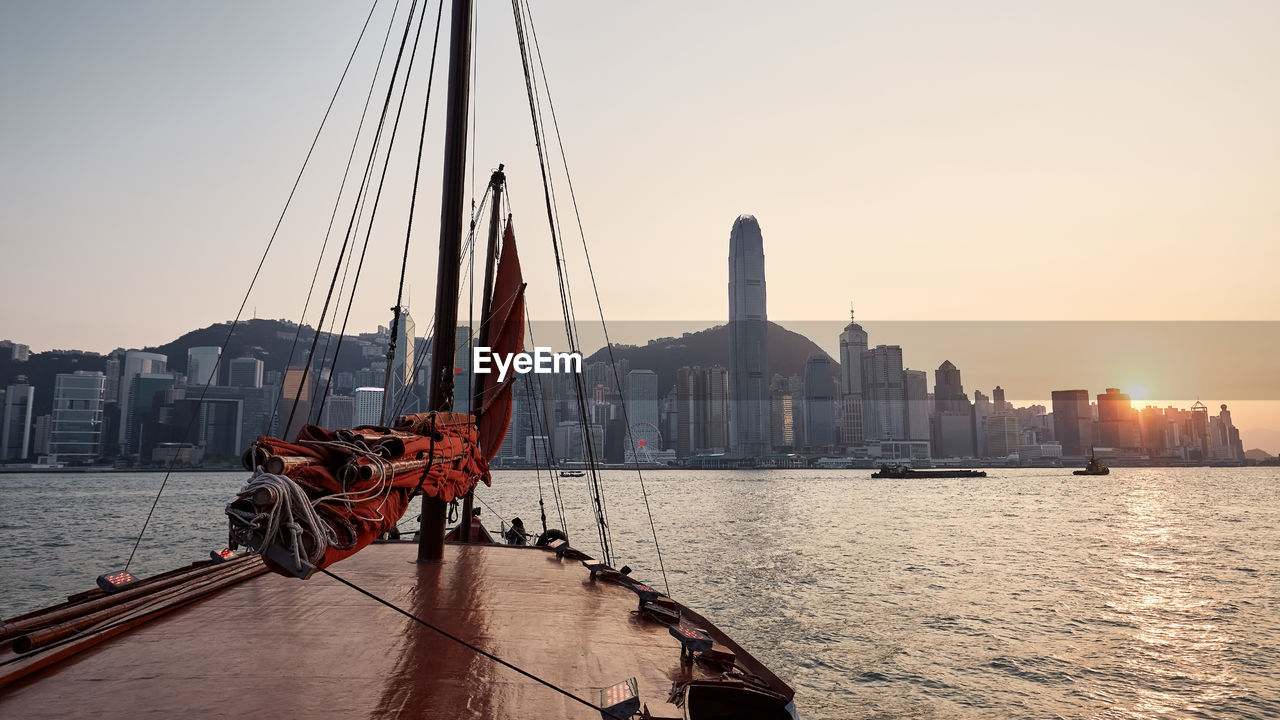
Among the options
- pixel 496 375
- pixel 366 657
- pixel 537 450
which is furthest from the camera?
pixel 537 450

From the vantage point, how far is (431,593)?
761 centimetres

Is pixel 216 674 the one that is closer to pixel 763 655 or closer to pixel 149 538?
pixel 763 655

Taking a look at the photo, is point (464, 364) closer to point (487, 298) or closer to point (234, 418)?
point (487, 298)

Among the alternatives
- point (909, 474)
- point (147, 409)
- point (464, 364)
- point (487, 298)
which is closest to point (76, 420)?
point (147, 409)

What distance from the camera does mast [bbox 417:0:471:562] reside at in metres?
9.09

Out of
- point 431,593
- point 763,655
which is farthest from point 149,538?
point 431,593

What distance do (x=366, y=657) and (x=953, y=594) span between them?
2513 centimetres

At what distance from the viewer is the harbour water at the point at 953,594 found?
14.4 meters

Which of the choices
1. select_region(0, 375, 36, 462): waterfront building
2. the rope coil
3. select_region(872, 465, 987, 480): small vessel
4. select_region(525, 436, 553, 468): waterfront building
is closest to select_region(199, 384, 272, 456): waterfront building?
select_region(0, 375, 36, 462): waterfront building

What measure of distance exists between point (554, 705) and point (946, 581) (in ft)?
91.8

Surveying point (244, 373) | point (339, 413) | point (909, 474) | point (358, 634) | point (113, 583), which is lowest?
point (909, 474)

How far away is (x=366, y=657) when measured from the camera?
5309 mm

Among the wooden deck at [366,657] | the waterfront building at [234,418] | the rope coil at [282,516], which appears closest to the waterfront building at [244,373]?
the waterfront building at [234,418]

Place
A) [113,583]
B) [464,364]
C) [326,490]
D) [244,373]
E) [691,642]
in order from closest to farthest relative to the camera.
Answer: [326,490]
[691,642]
[113,583]
[464,364]
[244,373]
